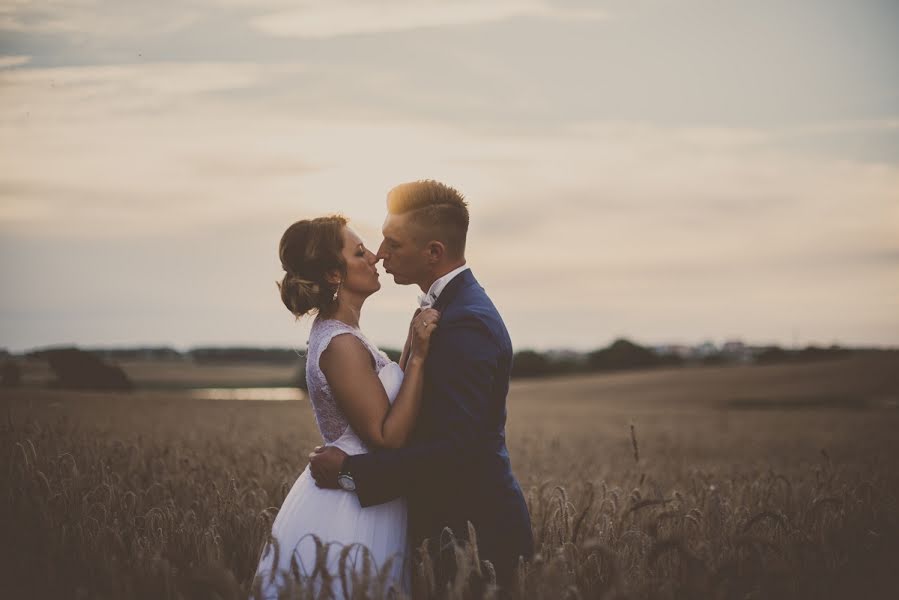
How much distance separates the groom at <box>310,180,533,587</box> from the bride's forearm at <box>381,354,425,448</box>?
6cm

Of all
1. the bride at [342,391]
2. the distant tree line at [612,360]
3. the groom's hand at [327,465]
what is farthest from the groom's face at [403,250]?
the distant tree line at [612,360]

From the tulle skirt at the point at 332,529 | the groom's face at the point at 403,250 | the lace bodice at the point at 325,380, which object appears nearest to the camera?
the tulle skirt at the point at 332,529

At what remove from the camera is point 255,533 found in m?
4.91

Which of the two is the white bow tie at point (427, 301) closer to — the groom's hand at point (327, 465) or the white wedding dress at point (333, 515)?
the white wedding dress at point (333, 515)

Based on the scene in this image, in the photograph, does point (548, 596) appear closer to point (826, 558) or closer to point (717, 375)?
point (826, 558)

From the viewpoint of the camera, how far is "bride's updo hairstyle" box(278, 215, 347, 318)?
4543 millimetres

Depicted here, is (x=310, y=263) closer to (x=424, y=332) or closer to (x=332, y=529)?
(x=424, y=332)

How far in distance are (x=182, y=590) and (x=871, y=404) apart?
50.9 metres

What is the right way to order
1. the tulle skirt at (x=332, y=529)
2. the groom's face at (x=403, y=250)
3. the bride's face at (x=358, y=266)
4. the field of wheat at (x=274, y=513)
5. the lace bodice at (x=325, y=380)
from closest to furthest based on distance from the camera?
the field of wheat at (x=274, y=513), the tulle skirt at (x=332, y=529), the lace bodice at (x=325, y=380), the groom's face at (x=403, y=250), the bride's face at (x=358, y=266)

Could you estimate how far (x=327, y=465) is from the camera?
4.22 meters

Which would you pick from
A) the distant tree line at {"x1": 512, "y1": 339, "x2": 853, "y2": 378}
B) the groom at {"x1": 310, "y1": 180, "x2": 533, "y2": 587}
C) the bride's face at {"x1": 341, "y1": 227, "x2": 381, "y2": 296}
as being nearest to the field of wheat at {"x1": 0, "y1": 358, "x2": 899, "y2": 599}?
the groom at {"x1": 310, "y1": 180, "x2": 533, "y2": 587}

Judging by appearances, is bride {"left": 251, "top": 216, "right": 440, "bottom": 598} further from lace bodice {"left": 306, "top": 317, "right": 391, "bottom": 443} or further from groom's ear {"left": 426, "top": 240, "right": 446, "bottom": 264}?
groom's ear {"left": 426, "top": 240, "right": 446, "bottom": 264}

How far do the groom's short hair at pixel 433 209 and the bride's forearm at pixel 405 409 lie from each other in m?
0.77

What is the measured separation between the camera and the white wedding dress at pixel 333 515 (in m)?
4.20
